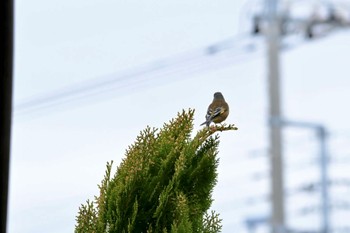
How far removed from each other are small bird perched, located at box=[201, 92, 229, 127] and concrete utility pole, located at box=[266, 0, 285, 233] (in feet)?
38.2

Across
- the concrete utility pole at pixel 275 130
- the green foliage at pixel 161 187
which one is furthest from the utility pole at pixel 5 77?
the concrete utility pole at pixel 275 130

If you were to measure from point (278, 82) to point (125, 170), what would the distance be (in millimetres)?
11749

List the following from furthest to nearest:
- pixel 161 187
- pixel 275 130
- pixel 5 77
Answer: pixel 275 130, pixel 161 187, pixel 5 77

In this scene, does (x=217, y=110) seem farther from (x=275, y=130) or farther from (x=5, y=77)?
(x=275, y=130)

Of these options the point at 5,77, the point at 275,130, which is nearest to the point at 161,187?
the point at 5,77

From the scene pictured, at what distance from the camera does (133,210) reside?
2.16 meters

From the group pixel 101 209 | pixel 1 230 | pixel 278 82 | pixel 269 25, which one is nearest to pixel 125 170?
pixel 101 209

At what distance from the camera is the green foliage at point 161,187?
215 centimetres

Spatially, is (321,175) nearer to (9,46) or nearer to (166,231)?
(166,231)

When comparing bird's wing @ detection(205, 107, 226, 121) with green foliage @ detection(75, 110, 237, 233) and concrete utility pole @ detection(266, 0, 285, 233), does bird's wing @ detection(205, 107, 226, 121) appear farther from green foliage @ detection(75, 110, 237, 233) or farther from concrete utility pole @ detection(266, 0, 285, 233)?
concrete utility pole @ detection(266, 0, 285, 233)

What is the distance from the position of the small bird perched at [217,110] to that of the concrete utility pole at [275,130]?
38.2 ft

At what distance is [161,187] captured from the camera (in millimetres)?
2199

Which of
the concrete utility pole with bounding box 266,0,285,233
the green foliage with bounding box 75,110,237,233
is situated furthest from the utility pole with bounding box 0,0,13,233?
the concrete utility pole with bounding box 266,0,285,233

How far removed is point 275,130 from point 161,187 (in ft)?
41.2
